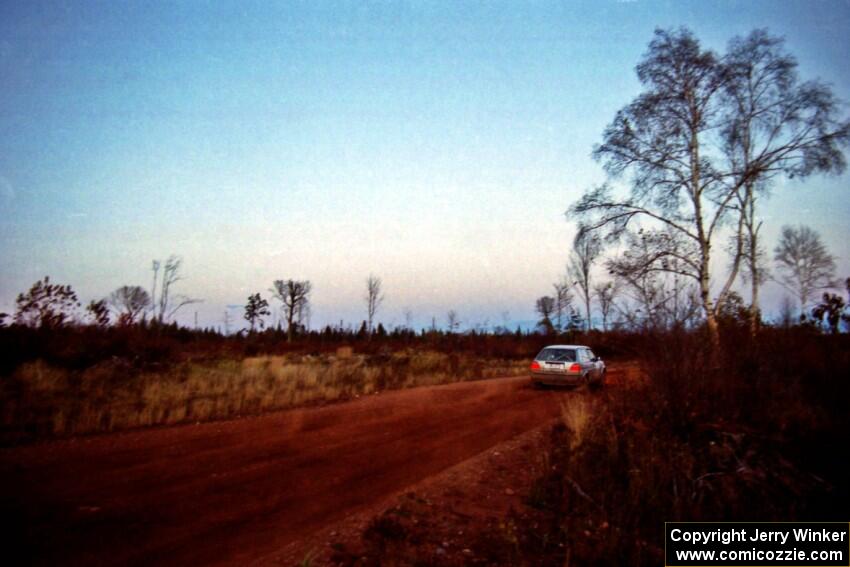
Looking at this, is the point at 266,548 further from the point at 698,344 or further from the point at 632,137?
the point at 632,137

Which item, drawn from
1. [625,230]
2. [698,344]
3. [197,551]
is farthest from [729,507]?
[625,230]

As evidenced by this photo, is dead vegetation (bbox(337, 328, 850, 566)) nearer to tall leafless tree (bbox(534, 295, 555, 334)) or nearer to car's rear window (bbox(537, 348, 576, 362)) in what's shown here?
car's rear window (bbox(537, 348, 576, 362))

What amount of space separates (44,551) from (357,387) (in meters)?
10.5

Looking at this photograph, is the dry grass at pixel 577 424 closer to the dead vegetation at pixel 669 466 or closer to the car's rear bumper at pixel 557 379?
the dead vegetation at pixel 669 466

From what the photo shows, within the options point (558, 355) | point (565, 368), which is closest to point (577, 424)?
point (565, 368)

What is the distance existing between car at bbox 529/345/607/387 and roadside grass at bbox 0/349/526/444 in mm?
4581

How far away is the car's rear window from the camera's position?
1509cm

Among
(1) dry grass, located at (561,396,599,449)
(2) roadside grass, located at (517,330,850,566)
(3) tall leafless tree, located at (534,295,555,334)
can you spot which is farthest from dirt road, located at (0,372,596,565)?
(3) tall leafless tree, located at (534,295,555,334)

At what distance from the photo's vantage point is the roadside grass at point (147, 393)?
8.32 meters

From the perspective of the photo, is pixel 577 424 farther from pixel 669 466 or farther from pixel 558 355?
pixel 558 355

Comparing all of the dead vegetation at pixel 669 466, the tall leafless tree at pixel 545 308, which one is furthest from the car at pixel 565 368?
the tall leafless tree at pixel 545 308

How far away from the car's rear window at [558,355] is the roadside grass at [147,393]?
15.7 feet

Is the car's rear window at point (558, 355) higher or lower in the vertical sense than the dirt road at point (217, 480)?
higher

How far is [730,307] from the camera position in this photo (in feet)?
51.2
